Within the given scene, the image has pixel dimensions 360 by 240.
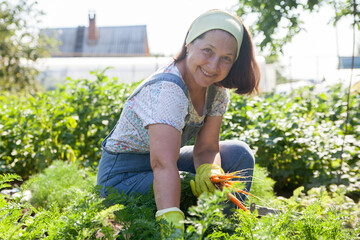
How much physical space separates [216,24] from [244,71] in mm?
391

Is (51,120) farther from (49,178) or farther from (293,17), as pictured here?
(293,17)

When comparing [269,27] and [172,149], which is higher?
[269,27]

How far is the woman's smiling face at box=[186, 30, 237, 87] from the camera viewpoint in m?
1.66

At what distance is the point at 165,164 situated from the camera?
57.6 inches

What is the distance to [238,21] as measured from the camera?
178cm

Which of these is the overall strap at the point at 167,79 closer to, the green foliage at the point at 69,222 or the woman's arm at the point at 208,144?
the woman's arm at the point at 208,144

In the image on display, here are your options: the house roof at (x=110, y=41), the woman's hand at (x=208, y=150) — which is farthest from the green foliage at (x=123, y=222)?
the house roof at (x=110, y=41)

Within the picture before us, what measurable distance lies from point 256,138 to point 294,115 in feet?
1.92

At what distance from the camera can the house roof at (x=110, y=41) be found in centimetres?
3034

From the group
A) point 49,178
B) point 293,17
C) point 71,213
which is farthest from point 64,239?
point 293,17

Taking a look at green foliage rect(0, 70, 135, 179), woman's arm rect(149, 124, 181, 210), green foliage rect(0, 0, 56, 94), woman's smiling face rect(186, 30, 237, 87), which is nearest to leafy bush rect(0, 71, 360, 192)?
green foliage rect(0, 70, 135, 179)

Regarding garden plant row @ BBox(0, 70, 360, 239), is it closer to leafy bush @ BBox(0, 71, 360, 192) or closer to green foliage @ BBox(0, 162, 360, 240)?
leafy bush @ BBox(0, 71, 360, 192)

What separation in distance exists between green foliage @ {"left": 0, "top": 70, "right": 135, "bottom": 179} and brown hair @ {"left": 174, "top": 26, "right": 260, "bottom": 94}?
1.68 meters

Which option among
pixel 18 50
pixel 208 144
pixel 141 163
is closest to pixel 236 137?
pixel 208 144
